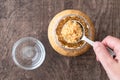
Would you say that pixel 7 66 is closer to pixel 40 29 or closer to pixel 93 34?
pixel 40 29

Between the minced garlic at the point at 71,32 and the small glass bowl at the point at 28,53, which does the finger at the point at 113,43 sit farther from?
the small glass bowl at the point at 28,53

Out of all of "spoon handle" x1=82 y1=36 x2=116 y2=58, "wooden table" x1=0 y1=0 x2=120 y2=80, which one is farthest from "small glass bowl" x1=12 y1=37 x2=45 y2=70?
"spoon handle" x1=82 y1=36 x2=116 y2=58

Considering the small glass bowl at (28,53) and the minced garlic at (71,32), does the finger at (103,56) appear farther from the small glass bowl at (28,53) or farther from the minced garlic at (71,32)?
the small glass bowl at (28,53)

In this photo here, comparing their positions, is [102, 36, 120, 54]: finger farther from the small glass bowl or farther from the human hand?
the small glass bowl

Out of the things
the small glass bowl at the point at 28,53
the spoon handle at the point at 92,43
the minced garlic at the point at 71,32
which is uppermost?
the minced garlic at the point at 71,32

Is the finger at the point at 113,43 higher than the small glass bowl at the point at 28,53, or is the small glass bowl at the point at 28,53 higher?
the finger at the point at 113,43

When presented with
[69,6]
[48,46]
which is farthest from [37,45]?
[69,6]

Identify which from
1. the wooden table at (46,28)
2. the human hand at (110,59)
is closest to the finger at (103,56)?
the human hand at (110,59)

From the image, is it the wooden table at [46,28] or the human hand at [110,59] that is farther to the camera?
the wooden table at [46,28]
